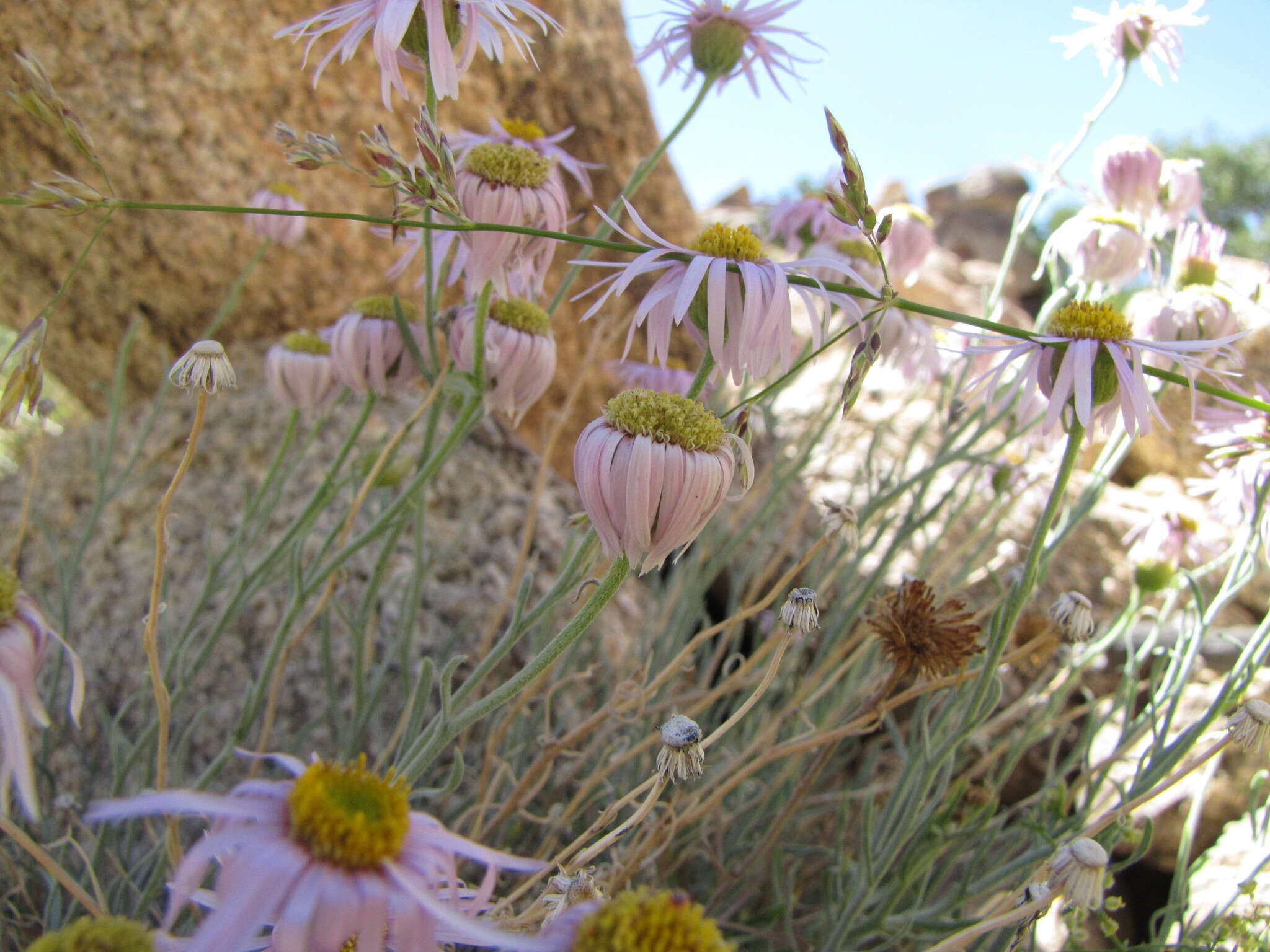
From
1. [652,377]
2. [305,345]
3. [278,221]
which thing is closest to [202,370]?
[305,345]

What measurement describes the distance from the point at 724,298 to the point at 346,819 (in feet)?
1.23

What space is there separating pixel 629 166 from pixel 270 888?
1846 mm

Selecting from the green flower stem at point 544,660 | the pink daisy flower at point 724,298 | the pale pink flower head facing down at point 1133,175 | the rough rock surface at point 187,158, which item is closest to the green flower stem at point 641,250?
the pink daisy flower at point 724,298

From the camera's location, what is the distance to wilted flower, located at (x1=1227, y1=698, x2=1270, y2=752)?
0.58m

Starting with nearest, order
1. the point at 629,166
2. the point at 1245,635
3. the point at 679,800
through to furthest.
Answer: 1. the point at 679,800
2. the point at 1245,635
3. the point at 629,166

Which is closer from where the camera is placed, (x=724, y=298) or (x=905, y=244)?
(x=724, y=298)

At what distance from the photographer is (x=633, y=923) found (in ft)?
1.07

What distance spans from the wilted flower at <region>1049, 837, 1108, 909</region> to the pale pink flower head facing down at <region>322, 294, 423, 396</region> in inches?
26.6

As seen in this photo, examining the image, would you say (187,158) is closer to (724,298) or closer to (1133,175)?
(724,298)

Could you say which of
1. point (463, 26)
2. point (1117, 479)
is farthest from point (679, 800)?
point (1117, 479)

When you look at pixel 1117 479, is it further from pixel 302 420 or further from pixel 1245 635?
pixel 302 420

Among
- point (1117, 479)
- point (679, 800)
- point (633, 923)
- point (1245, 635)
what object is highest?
point (1117, 479)

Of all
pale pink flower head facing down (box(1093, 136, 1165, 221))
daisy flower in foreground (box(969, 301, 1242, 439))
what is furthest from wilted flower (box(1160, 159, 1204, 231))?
daisy flower in foreground (box(969, 301, 1242, 439))

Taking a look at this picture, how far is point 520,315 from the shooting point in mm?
770
